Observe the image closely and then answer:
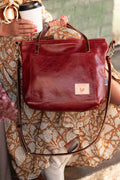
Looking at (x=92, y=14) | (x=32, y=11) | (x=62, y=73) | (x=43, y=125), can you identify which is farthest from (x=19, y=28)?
(x=92, y=14)

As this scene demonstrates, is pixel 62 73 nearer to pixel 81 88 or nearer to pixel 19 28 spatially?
pixel 81 88

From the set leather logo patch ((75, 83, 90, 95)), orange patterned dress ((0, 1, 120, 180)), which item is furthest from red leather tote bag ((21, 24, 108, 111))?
orange patterned dress ((0, 1, 120, 180))

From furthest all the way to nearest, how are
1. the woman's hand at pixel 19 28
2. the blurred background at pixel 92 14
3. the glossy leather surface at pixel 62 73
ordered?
the blurred background at pixel 92 14 → the woman's hand at pixel 19 28 → the glossy leather surface at pixel 62 73

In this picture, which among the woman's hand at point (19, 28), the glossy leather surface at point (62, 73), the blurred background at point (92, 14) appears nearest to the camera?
the glossy leather surface at point (62, 73)

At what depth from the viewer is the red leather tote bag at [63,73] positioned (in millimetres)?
1011

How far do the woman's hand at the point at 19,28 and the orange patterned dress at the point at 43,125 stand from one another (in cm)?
3

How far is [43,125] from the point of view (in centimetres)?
117

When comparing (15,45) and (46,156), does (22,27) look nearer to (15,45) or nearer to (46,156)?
(15,45)

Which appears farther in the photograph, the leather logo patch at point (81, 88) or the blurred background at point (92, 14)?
the blurred background at point (92, 14)

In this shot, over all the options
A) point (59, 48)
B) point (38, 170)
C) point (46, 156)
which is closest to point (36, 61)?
point (59, 48)

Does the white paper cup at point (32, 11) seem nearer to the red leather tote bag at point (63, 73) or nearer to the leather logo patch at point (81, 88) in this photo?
the red leather tote bag at point (63, 73)

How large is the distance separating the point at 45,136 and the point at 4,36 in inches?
21.0

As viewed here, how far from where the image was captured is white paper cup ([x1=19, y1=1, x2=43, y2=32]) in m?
1.08

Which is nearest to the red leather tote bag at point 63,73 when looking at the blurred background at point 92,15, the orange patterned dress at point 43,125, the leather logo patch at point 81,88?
the leather logo patch at point 81,88
